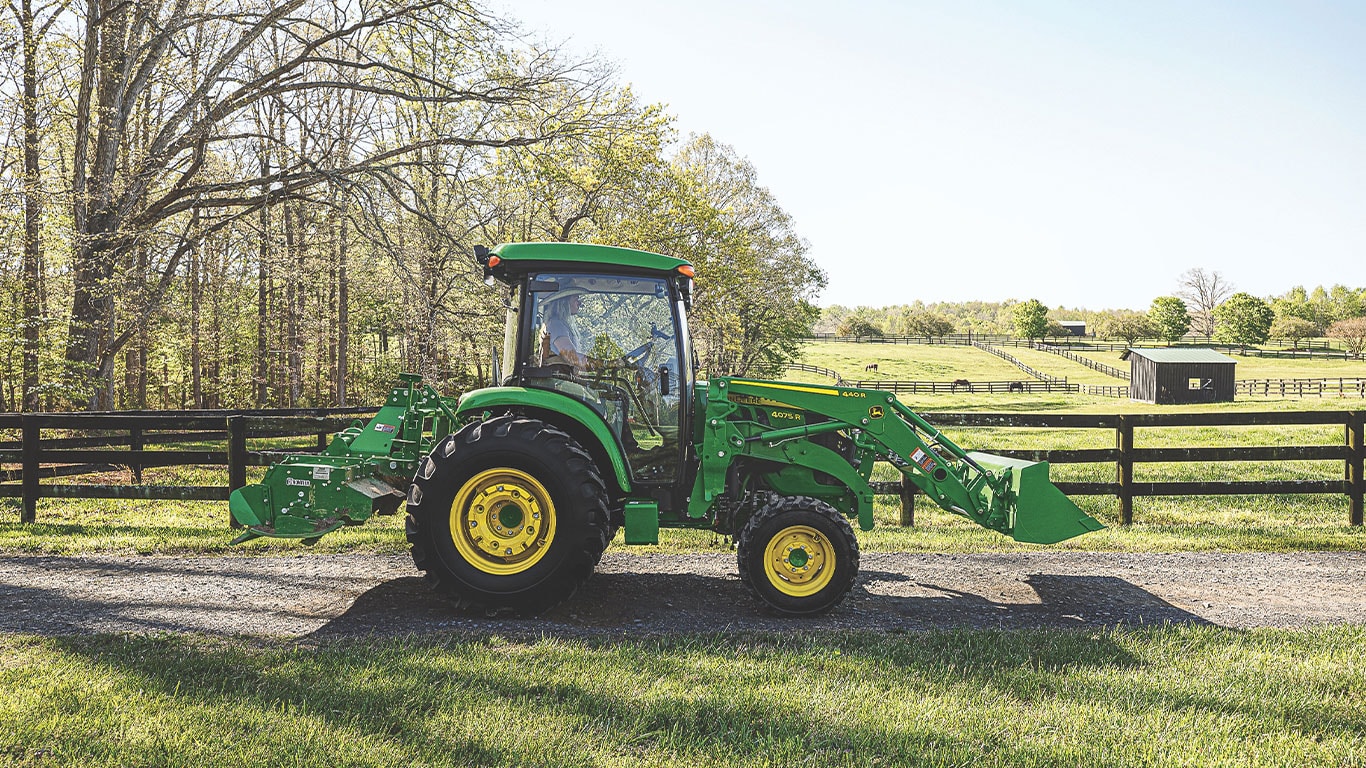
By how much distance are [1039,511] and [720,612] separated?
88.3 inches

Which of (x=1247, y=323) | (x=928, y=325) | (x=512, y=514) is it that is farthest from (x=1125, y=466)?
(x=1247, y=323)

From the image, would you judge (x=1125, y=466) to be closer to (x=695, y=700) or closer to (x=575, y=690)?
(x=695, y=700)

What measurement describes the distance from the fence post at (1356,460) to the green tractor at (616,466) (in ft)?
16.3

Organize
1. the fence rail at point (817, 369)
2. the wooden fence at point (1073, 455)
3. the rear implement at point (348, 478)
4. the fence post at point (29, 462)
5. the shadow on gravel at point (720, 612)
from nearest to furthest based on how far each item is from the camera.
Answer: the shadow on gravel at point (720, 612) < the rear implement at point (348, 478) < the wooden fence at point (1073, 455) < the fence post at point (29, 462) < the fence rail at point (817, 369)

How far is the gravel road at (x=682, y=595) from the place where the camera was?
5254 mm

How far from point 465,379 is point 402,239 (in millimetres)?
7897

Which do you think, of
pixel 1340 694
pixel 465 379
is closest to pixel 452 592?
pixel 1340 694

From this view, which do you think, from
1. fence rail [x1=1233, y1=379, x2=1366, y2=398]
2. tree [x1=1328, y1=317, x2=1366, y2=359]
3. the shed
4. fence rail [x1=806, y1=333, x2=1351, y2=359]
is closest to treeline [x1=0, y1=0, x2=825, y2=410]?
the shed

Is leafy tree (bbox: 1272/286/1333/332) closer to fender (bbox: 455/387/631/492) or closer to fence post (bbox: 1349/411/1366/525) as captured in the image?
fence post (bbox: 1349/411/1366/525)

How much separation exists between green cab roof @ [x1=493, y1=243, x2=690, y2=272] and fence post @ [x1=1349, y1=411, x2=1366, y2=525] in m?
7.55

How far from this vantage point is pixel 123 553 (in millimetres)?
7215

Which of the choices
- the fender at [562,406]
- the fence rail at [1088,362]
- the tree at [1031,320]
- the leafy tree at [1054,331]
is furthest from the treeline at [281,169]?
the leafy tree at [1054,331]

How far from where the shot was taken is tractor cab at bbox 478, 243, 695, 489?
577 cm

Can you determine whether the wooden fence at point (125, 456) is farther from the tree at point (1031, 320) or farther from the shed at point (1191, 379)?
the tree at point (1031, 320)
